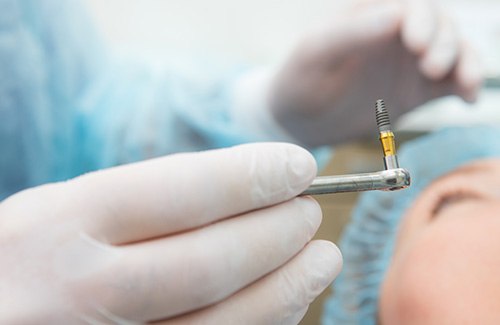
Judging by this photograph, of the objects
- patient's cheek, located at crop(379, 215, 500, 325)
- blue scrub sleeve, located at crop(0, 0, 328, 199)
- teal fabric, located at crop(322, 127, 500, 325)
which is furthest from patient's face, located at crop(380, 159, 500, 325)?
blue scrub sleeve, located at crop(0, 0, 328, 199)

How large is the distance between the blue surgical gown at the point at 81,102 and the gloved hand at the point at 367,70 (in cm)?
18

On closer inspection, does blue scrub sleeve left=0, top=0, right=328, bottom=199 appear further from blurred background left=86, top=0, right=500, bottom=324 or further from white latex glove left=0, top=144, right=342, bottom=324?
blurred background left=86, top=0, right=500, bottom=324

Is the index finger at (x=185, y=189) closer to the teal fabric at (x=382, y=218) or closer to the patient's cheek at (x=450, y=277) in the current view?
the patient's cheek at (x=450, y=277)

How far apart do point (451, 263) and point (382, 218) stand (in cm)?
38

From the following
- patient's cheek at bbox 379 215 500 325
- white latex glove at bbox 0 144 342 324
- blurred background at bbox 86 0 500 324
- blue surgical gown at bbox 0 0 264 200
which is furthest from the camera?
blurred background at bbox 86 0 500 324

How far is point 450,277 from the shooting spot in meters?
0.70

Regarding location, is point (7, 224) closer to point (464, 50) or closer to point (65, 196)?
point (65, 196)

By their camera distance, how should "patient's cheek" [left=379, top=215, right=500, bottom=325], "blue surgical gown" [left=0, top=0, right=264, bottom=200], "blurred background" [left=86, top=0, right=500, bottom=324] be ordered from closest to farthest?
1. "patient's cheek" [left=379, top=215, right=500, bottom=325]
2. "blue surgical gown" [left=0, top=0, right=264, bottom=200]
3. "blurred background" [left=86, top=0, right=500, bottom=324]

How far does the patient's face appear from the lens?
0.67m

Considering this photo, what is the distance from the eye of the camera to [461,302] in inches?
26.3

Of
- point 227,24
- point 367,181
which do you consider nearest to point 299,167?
point 367,181

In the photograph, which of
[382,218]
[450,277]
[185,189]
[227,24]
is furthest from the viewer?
[227,24]

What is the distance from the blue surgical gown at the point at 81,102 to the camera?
37.9 inches

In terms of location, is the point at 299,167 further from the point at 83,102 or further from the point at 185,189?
the point at 83,102
